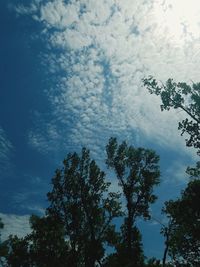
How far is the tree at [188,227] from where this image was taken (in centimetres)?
2802

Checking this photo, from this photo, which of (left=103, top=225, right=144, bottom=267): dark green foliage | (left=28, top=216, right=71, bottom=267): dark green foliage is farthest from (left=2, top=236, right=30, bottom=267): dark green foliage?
(left=103, top=225, right=144, bottom=267): dark green foliage

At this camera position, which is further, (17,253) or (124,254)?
(17,253)

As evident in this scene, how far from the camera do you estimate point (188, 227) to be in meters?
28.9

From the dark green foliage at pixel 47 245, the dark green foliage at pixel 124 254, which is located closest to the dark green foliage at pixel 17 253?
the dark green foliage at pixel 47 245

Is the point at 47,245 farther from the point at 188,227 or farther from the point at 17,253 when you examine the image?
the point at 188,227

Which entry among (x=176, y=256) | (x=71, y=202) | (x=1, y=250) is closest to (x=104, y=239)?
(x=71, y=202)

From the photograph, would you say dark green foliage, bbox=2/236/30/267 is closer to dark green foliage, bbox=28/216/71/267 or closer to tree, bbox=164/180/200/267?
dark green foliage, bbox=28/216/71/267

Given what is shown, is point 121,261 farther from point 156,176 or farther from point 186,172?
point 186,172

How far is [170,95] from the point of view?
22.8m

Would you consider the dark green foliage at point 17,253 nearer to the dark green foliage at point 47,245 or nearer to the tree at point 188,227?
the dark green foliage at point 47,245

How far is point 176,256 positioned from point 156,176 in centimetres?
785

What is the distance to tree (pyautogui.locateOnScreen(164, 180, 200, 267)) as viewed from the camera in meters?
28.0

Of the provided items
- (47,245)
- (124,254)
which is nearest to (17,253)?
(47,245)

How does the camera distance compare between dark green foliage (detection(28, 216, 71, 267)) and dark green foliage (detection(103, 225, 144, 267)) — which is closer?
dark green foliage (detection(103, 225, 144, 267))
